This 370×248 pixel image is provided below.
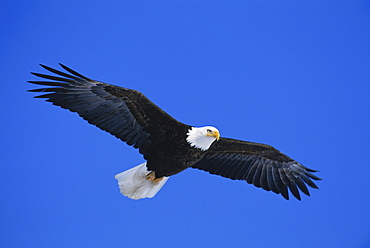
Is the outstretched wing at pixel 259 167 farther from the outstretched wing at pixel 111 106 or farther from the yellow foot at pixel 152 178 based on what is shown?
the outstretched wing at pixel 111 106

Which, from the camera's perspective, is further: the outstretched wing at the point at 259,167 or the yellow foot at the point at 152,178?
the outstretched wing at the point at 259,167

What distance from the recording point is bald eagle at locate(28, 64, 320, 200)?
6.10 m

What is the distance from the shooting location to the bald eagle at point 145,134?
6098 millimetres

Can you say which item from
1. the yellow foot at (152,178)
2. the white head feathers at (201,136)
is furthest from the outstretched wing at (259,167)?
the white head feathers at (201,136)

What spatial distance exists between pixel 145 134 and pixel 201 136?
2.40 ft

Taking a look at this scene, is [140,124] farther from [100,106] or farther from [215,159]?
[215,159]

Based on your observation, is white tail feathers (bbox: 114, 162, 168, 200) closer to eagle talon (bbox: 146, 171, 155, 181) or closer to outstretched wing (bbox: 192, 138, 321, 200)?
eagle talon (bbox: 146, 171, 155, 181)

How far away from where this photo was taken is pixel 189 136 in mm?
6371

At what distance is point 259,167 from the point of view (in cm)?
749

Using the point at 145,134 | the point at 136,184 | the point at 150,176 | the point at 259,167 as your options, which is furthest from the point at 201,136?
the point at 259,167

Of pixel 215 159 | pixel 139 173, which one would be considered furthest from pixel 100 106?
pixel 215 159

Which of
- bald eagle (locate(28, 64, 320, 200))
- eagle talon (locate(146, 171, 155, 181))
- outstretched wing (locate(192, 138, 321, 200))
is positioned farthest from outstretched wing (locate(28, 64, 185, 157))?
outstretched wing (locate(192, 138, 321, 200))

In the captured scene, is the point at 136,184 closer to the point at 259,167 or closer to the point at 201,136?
the point at 201,136

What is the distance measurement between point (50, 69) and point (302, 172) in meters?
3.90
